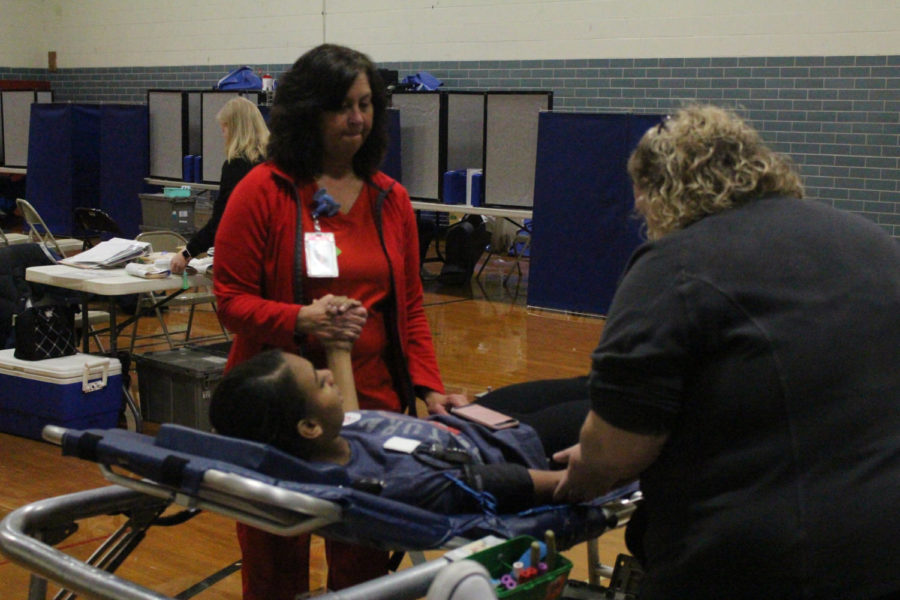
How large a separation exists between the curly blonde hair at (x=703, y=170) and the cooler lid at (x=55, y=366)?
347 cm

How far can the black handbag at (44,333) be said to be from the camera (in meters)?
4.48

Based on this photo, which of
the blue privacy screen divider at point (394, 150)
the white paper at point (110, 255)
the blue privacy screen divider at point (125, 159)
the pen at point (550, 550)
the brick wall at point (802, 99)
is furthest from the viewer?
the blue privacy screen divider at point (125, 159)

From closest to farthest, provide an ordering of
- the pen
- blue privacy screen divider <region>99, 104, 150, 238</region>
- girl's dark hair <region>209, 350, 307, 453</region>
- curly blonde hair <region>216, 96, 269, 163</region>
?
the pen → girl's dark hair <region>209, 350, 307, 453</region> → curly blonde hair <region>216, 96, 269, 163</region> → blue privacy screen divider <region>99, 104, 150, 238</region>

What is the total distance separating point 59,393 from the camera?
4.41m

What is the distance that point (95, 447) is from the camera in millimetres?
1709

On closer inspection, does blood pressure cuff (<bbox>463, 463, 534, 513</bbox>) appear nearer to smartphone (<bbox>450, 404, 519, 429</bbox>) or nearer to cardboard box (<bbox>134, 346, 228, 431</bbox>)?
smartphone (<bbox>450, 404, 519, 429</bbox>)

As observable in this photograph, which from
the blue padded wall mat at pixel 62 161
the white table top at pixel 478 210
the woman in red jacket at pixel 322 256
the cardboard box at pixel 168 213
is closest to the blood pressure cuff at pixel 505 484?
the woman in red jacket at pixel 322 256

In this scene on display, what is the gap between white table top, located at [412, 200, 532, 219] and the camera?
26.5 feet

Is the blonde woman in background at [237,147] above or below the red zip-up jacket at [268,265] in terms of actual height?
above

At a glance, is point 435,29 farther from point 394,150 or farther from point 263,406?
point 263,406

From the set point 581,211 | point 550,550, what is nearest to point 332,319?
point 550,550

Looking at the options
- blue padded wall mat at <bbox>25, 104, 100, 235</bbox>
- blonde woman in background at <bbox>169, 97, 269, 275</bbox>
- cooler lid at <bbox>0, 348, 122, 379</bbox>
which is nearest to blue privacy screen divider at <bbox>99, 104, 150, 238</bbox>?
blue padded wall mat at <bbox>25, 104, 100, 235</bbox>

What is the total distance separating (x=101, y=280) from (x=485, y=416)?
2812 millimetres

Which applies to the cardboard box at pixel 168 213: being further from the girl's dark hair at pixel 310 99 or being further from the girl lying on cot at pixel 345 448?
the girl lying on cot at pixel 345 448
